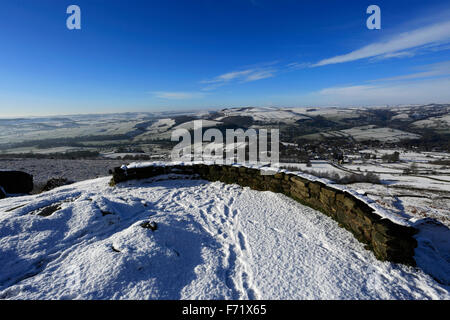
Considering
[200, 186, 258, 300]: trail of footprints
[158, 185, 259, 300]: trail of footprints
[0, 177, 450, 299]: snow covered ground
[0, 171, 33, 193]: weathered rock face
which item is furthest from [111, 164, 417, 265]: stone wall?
[0, 171, 33, 193]: weathered rock face

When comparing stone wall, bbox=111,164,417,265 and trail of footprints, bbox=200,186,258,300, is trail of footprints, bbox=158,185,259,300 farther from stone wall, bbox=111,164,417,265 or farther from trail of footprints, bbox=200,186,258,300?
Answer: stone wall, bbox=111,164,417,265

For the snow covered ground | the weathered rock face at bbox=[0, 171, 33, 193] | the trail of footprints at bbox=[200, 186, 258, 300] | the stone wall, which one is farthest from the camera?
the weathered rock face at bbox=[0, 171, 33, 193]

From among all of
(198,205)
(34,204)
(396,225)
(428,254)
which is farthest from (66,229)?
(428,254)

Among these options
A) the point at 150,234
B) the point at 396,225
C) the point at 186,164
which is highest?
the point at 186,164

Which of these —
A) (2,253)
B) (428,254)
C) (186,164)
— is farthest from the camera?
(186,164)

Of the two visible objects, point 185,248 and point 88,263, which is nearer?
point 88,263

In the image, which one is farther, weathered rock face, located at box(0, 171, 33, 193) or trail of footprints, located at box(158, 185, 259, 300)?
weathered rock face, located at box(0, 171, 33, 193)
